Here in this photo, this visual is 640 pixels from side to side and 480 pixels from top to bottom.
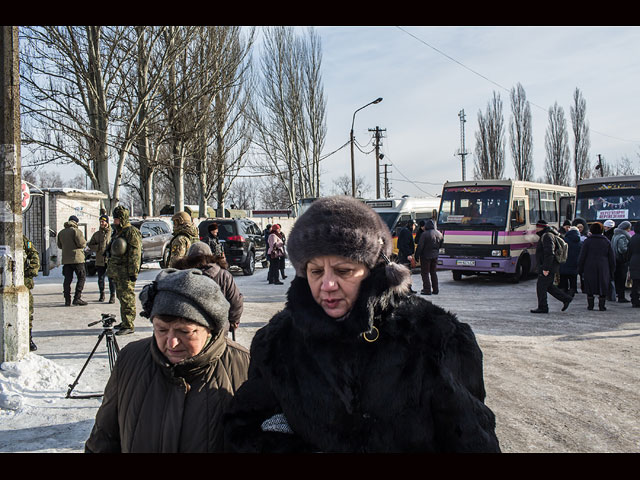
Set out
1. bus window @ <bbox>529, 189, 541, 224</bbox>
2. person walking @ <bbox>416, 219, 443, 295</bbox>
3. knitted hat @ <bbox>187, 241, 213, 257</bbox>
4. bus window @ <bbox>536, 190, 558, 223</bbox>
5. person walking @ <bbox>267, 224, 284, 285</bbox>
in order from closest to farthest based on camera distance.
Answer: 1. knitted hat @ <bbox>187, 241, 213, 257</bbox>
2. person walking @ <bbox>416, 219, 443, 295</bbox>
3. person walking @ <bbox>267, 224, 284, 285</bbox>
4. bus window @ <bbox>529, 189, 541, 224</bbox>
5. bus window @ <bbox>536, 190, 558, 223</bbox>

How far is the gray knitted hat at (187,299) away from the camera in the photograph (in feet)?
7.11

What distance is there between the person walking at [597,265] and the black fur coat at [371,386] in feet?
34.7

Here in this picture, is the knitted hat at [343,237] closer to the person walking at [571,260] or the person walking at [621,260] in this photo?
the person walking at [571,260]

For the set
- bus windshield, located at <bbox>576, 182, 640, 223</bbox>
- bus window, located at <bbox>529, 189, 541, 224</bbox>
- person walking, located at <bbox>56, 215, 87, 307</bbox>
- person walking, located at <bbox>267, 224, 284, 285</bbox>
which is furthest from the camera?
bus window, located at <bbox>529, 189, 541, 224</bbox>

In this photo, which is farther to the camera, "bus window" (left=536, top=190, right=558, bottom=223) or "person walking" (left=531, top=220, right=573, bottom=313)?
"bus window" (left=536, top=190, right=558, bottom=223)

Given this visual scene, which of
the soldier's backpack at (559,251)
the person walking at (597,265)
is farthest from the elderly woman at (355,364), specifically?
the person walking at (597,265)

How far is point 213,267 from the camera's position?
5.12 m

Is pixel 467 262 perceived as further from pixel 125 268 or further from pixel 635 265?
pixel 125 268

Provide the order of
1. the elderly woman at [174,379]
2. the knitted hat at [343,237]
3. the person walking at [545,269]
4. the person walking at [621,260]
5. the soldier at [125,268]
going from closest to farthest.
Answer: the knitted hat at [343,237] → the elderly woman at [174,379] → the soldier at [125,268] → the person walking at [545,269] → the person walking at [621,260]

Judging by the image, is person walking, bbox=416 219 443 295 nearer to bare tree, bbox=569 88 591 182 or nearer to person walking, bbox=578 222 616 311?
person walking, bbox=578 222 616 311

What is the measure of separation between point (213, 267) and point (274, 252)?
10.1m

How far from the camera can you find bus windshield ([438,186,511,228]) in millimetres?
15734

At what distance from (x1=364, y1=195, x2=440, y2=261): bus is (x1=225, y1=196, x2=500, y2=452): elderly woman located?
17.8m

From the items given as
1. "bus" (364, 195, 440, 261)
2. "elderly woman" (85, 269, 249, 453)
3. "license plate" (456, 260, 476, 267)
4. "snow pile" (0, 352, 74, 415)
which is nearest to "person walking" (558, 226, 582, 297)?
"license plate" (456, 260, 476, 267)
